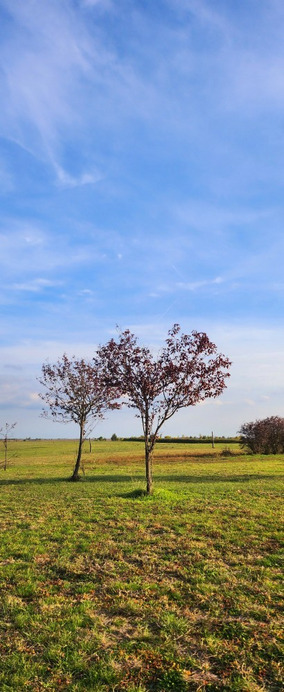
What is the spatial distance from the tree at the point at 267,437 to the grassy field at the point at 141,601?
46.6m

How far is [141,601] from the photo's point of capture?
23.5 ft

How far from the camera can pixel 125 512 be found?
1506 centimetres

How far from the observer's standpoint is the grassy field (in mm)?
5184

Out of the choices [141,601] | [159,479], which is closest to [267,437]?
[159,479]

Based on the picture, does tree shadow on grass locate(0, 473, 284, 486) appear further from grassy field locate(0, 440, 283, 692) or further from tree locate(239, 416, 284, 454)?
tree locate(239, 416, 284, 454)

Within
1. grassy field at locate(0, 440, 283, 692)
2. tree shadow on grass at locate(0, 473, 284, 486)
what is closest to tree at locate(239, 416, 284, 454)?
tree shadow on grass at locate(0, 473, 284, 486)

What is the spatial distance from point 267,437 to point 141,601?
5507 centimetres

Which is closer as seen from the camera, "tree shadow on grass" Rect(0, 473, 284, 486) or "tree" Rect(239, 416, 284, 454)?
"tree shadow on grass" Rect(0, 473, 284, 486)

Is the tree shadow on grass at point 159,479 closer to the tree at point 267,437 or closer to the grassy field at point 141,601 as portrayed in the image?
the grassy field at point 141,601

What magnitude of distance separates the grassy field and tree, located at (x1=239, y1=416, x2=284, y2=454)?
46.6 m

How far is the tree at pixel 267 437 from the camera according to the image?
2306 inches

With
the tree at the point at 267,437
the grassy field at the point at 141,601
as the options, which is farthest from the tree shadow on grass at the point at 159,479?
the tree at the point at 267,437

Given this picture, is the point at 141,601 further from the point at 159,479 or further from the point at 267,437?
the point at 267,437

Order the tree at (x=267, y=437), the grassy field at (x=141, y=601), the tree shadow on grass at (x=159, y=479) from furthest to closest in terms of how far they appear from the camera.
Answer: the tree at (x=267, y=437) < the tree shadow on grass at (x=159, y=479) < the grassy field at (x=141, y=601)
